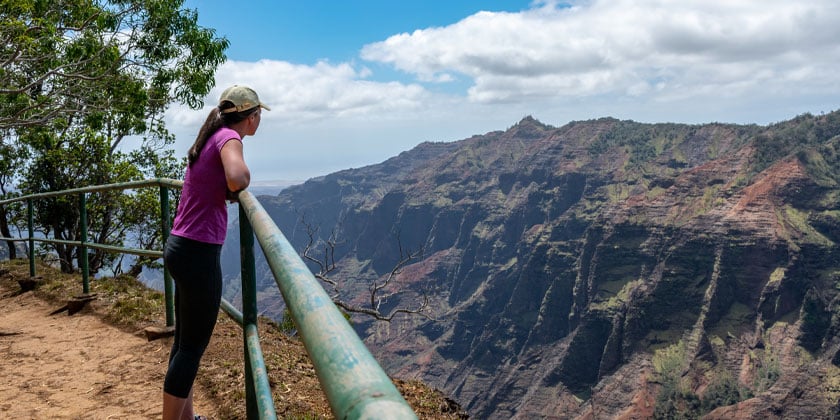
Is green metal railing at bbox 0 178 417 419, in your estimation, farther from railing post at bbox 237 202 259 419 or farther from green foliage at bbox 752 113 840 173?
green foliage at bbox 752 113 840 173

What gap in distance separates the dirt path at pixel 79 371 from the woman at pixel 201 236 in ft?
5.96

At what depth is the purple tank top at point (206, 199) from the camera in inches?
126

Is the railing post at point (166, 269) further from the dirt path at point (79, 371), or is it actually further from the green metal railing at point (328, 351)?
the green metal railing at point (328, 351)

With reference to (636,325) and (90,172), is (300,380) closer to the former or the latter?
(90,172)

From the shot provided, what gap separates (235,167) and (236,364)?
136 inches

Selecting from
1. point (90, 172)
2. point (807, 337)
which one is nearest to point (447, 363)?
point (807, 337)

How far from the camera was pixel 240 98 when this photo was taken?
129 inches

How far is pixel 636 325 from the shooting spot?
13250cm

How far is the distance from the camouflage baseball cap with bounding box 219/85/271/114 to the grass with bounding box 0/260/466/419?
2.12m

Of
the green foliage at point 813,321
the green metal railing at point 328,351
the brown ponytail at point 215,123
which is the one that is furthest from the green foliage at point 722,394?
the green metal railing at point 328,351

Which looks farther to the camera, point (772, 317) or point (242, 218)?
point (772, 317)

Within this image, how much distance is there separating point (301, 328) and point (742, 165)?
184682mm

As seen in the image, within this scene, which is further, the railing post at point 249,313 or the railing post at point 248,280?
the railing post at point 248,280

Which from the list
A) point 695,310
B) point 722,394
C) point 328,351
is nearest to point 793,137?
point 695,310
